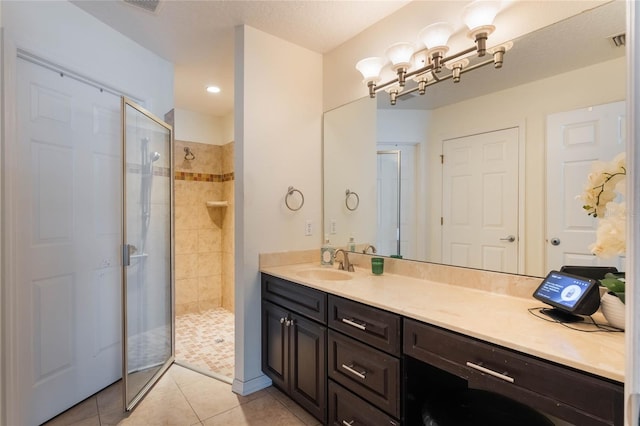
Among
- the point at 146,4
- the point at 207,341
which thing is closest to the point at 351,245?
the point at 207,341

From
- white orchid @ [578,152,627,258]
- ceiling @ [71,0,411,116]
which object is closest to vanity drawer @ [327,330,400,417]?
white orchid @ [578,152,627,258]

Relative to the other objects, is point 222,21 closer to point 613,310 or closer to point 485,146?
point 485,146

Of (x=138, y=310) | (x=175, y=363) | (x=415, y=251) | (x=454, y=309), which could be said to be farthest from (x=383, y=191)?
(x=175, y=363)

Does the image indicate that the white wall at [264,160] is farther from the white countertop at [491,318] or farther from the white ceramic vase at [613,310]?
the white ceramic vase at [613,310]

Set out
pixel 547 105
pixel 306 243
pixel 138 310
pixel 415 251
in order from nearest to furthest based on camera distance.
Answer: pixel 547 105, pixel 415 251, pixel 138 310, pixel 306 243

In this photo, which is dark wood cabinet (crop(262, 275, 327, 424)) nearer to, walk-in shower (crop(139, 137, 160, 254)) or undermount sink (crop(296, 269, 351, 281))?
undermount sink (crop(296, 269, 351, 281))

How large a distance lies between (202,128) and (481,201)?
141 inches

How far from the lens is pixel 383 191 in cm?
226

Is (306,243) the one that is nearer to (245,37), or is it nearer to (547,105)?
(245,37)

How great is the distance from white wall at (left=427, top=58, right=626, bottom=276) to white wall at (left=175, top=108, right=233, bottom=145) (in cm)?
308

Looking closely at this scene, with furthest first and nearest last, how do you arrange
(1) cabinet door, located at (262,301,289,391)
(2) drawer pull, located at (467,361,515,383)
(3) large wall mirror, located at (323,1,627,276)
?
(1) cabinet door, located at (262,301,289,391)
(3) large wall mirror, located at (323,1,627,276)
(2) drawer pull, located at (467,361,515,383)

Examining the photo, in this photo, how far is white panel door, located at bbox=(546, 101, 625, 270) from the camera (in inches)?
50.3

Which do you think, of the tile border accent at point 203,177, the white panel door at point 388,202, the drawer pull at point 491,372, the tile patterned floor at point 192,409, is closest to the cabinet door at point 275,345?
the tile patterned floor at point 192,409

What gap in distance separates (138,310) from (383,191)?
2034 millimetres
